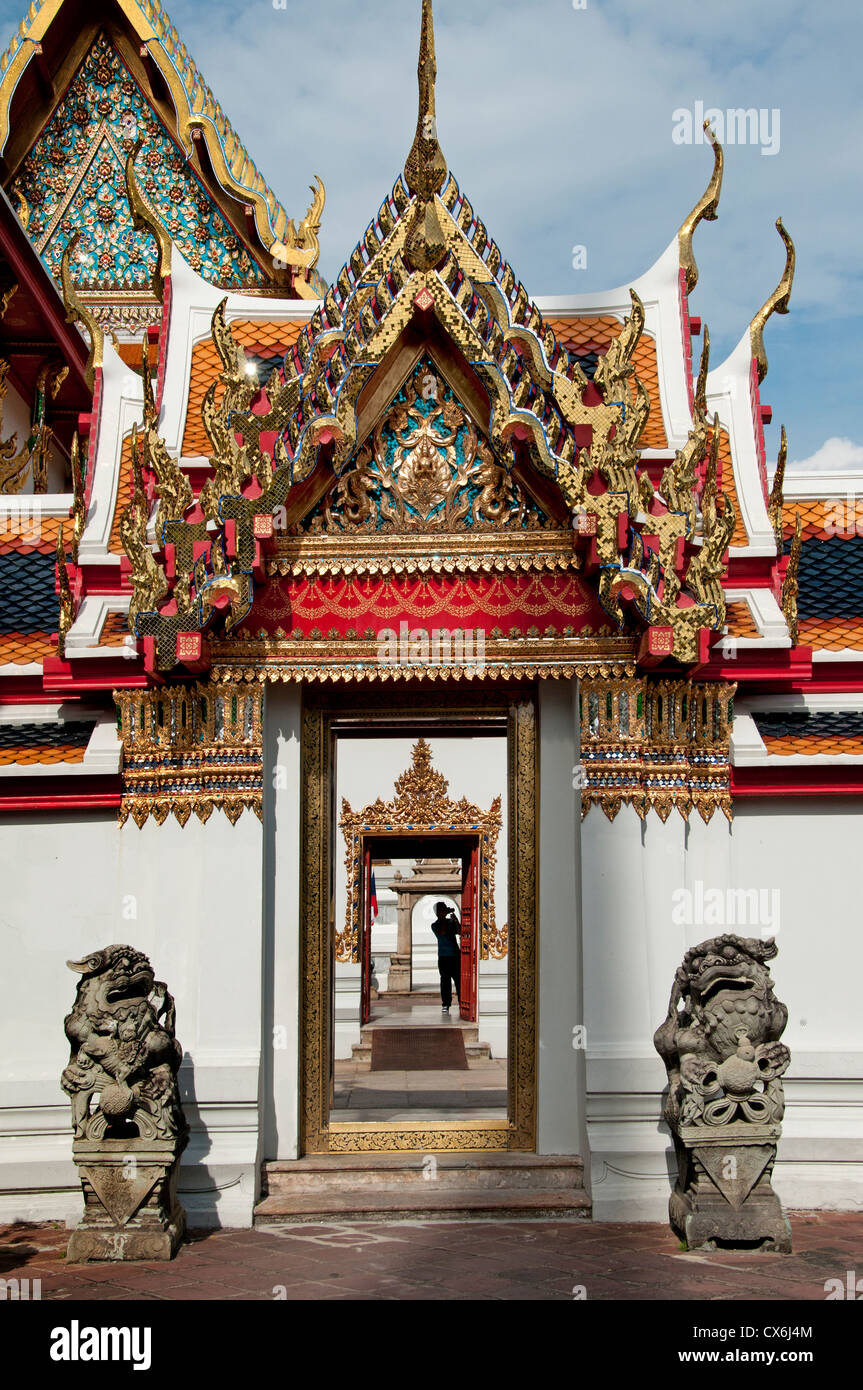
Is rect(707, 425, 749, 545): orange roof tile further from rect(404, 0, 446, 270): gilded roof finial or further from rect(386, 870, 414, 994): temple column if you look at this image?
rect(386, 870, 414, 994): temple column

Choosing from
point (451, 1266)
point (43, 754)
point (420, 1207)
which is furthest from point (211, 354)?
point (451, 1266)

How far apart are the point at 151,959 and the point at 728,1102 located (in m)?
3.05

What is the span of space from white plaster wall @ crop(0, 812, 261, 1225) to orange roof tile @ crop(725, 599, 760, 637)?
282cm

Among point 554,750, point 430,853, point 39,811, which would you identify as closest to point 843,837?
point 554,750

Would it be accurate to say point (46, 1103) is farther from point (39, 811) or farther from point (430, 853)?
point (430, 853)

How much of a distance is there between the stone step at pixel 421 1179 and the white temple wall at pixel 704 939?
1.12 feet

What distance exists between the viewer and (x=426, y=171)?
7660 mm

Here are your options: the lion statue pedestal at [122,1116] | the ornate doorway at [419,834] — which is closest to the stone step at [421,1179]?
the lion statue pedestal at [122,1116]

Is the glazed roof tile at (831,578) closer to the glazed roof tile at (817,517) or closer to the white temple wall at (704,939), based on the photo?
the glazed roof tile at (817,517)

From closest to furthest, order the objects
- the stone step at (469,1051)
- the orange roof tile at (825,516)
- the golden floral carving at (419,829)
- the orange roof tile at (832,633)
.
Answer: the orange roof tile at (832,633), the orange roof tile at (825,516), the stone step at (469,1051), the golden floral carving at (419,829)

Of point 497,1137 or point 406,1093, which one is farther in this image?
point 406,1093

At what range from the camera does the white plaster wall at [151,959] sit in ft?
24.6
